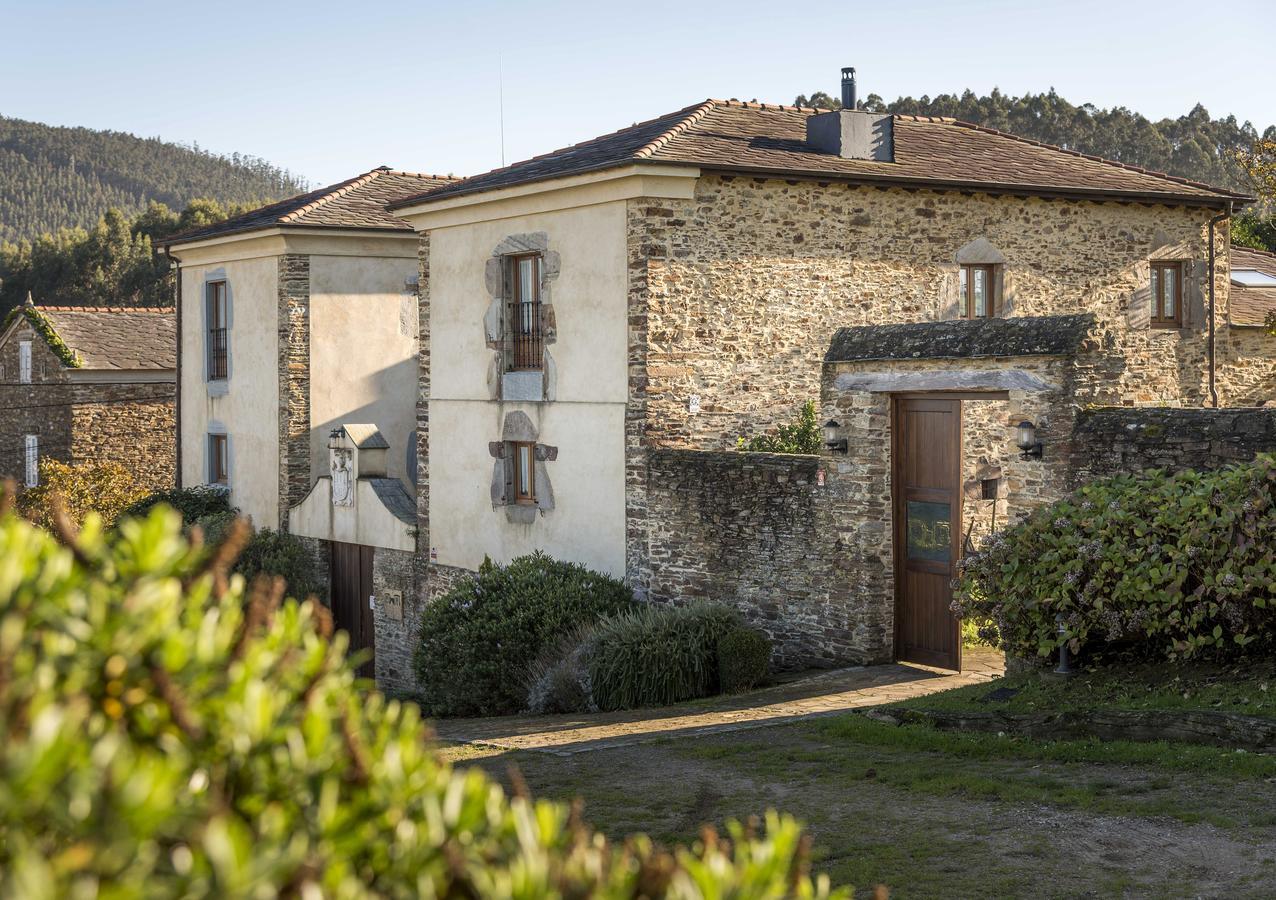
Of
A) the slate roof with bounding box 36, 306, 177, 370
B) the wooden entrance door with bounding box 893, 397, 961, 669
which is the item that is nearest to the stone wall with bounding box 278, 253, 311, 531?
the slate roof with bounding box 36, 306, 177, 370

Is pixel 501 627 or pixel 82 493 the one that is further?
pixel 82 493

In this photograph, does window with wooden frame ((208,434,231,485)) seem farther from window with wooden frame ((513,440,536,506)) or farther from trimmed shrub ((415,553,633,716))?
trimmed shrub ((415,553,633,716))

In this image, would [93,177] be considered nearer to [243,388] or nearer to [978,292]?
[243,388]

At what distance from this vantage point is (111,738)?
8.02 ft

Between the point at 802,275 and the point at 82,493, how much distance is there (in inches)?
688

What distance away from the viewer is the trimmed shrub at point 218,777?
236 centimetres

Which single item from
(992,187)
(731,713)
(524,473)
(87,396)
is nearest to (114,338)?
(87,396)

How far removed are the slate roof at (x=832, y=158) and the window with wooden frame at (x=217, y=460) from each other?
7.49 m

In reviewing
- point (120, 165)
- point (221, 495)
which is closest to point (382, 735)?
point (221, 495)

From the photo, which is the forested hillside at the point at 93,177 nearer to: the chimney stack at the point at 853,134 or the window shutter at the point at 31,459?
the window shutter at the point at 31,459

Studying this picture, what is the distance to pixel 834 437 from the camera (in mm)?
14398

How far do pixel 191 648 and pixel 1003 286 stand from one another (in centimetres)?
1730

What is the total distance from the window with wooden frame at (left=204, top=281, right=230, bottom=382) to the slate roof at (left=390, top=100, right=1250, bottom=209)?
256 inches

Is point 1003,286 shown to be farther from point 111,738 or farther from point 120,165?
point 120,165
